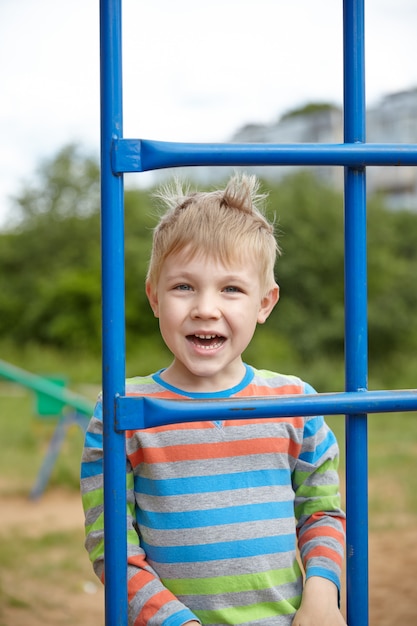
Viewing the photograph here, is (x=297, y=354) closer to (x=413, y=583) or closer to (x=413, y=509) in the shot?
(x=413, y=509)

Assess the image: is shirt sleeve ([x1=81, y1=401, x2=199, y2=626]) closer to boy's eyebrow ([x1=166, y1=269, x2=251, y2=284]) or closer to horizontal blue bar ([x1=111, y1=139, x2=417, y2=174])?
boy's eyebrow ([x1=166, y1=269, x2=251, y2=284])

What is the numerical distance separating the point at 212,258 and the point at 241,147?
0.20 metres

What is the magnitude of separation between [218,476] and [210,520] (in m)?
0.07

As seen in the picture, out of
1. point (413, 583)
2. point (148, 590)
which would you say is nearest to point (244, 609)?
point (148, 590)

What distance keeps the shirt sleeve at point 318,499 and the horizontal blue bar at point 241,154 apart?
39cm

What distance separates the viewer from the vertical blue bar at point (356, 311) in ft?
4.02

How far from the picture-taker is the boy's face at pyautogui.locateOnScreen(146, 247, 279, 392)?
1.27 metres

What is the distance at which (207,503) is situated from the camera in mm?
1254

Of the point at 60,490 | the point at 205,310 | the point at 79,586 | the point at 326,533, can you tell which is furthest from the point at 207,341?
the point at 60,490

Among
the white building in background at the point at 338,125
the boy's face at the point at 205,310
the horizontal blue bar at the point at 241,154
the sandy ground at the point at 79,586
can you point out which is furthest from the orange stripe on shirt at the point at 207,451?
the white building in background at the point at 338,125

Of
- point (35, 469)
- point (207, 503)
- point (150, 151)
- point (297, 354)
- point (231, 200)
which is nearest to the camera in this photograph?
point (150, 151)

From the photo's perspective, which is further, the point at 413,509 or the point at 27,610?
the point at 413,509

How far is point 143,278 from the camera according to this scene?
1175cm

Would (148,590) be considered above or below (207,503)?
below
